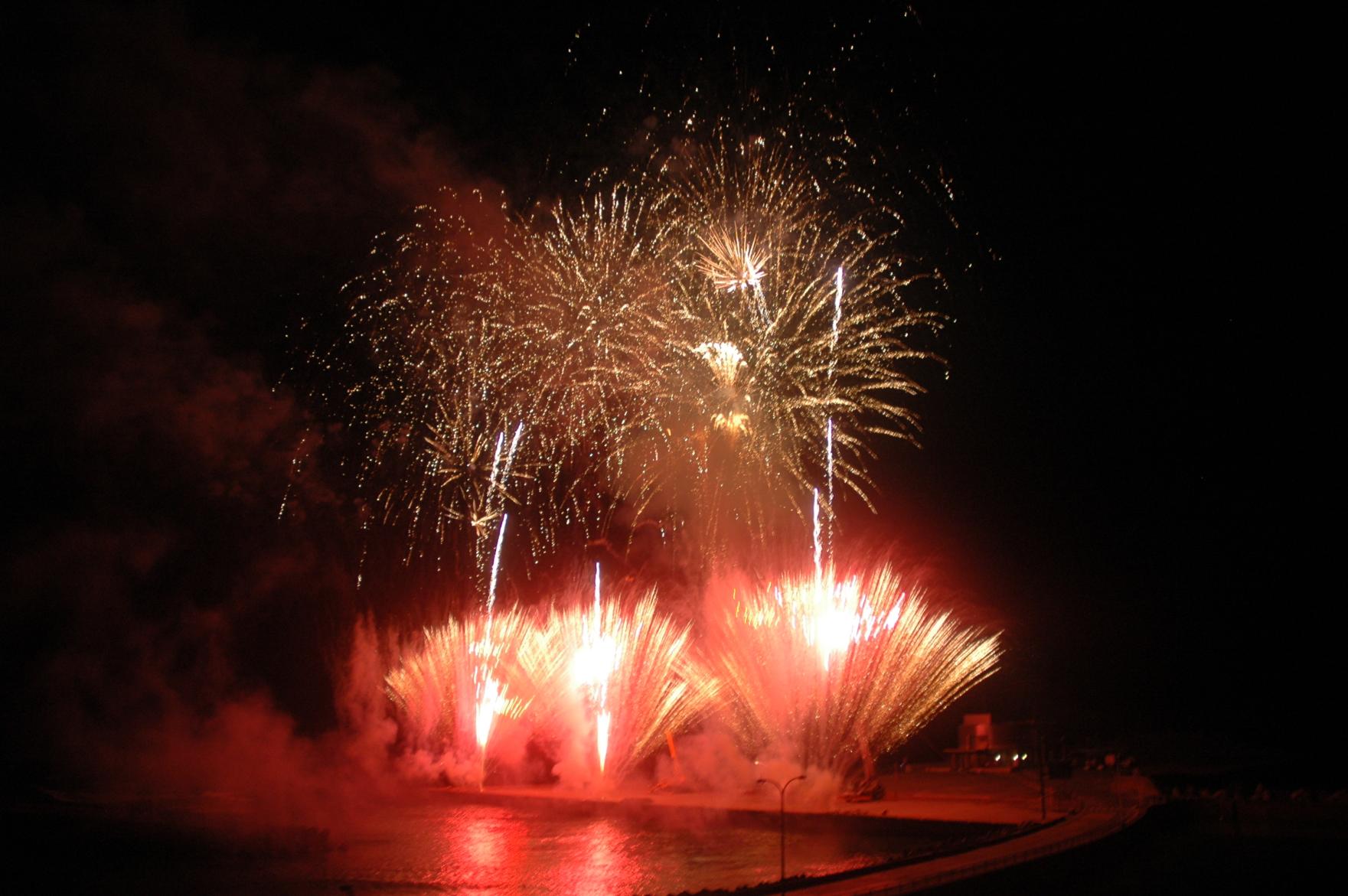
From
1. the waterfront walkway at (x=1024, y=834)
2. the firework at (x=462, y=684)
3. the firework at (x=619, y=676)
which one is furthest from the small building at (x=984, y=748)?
the firework at (x=462, y=684)

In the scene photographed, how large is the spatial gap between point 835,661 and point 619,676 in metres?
5.15

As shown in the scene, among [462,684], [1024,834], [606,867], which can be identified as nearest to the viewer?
[1024,834]

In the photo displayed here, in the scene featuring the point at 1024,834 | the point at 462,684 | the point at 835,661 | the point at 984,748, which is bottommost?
the point at 1024,834

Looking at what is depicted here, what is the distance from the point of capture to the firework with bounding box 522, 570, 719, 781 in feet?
75.2

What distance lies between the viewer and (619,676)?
76.3 ft

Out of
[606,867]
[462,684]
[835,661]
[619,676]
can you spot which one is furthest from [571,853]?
[462,684]

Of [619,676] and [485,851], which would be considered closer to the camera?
[485,851]

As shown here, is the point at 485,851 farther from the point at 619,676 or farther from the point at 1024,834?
the point at 1024,834

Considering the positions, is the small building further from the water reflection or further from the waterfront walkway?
the water reflection

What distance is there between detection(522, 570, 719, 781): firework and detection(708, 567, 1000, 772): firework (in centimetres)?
111

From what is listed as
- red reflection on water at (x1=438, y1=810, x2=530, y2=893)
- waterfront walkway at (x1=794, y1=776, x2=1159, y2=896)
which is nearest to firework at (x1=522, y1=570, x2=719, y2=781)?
red reflection on water at (x1=438, y1=810, x2=530, y2=893)

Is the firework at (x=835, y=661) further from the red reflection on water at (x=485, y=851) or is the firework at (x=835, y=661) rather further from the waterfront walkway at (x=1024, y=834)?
the red reflection on water at (x=485, y=851)

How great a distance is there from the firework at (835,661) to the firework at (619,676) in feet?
3.66

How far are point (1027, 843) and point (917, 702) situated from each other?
746cm
